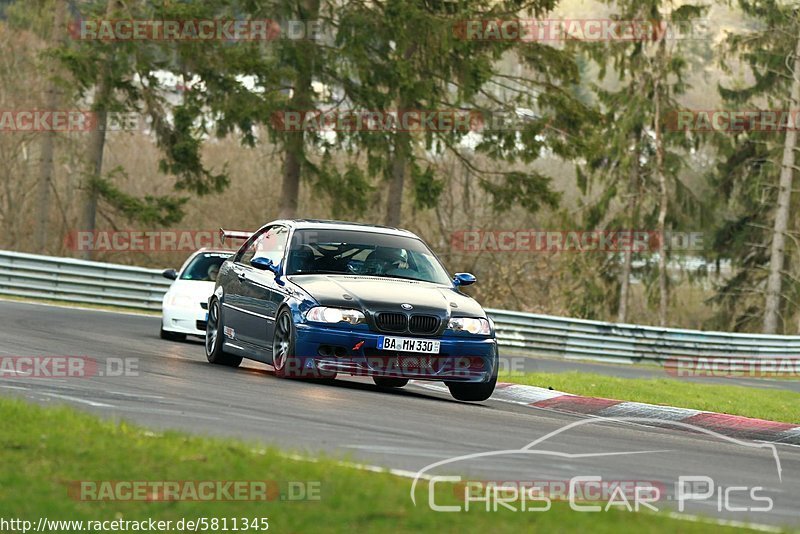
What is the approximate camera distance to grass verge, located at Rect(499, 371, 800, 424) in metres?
16.6

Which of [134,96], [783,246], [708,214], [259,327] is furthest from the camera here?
[708,214]

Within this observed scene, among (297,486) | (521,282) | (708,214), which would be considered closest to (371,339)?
(297,486)

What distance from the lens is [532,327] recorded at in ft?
104

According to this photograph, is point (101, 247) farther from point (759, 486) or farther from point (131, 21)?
point (759, 486)

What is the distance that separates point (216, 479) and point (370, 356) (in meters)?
6.34

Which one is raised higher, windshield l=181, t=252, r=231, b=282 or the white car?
windshield l=181, t=252, r=231, b=282

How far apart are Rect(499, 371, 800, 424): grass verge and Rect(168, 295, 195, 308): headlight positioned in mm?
4777

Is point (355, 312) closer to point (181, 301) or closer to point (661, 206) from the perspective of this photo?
point (181, 301)

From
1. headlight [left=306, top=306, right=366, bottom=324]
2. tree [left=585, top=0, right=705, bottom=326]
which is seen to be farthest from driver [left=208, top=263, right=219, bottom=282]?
tree [left=585, top=0, right=705, bottom=326]

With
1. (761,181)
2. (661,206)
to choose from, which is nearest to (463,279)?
(761,181)

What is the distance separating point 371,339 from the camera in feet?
44.1

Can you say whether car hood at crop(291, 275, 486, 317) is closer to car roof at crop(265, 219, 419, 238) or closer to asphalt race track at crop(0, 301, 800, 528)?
asphalt race track at crop(0, 301, 800, 528)

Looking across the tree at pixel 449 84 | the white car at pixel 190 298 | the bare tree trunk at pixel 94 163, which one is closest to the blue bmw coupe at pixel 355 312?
the white car at pixel 190 298

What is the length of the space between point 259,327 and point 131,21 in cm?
2211
